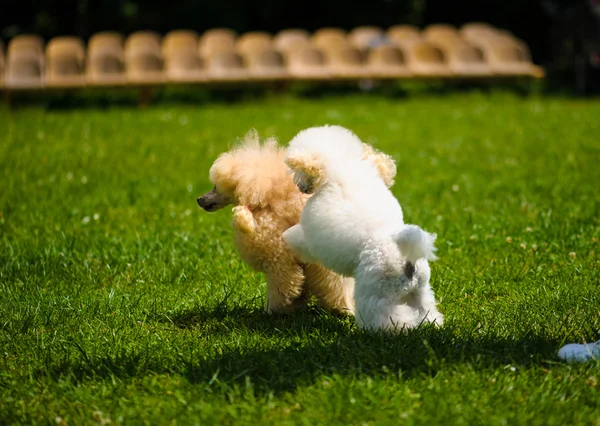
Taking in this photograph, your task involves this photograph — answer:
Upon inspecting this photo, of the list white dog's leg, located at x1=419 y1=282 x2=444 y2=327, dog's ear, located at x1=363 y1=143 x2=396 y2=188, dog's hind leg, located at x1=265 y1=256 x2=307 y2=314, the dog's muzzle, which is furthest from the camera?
dog's hind leg, located at x1=265 y1=256 x2=307 y2=314

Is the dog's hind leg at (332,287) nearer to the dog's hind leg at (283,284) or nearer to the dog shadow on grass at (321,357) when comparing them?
the dog's hind leg at (283,284)

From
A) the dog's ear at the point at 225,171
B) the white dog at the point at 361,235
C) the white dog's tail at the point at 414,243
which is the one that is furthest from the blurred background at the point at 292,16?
the white dog's tail at the point at 414,243

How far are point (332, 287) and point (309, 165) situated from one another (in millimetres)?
804

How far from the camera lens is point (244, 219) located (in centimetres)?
412

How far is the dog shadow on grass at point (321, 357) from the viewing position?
11.6ft

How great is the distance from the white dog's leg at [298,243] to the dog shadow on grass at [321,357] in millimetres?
375

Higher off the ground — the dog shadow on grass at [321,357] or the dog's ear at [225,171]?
the dog's ear at [225,171]

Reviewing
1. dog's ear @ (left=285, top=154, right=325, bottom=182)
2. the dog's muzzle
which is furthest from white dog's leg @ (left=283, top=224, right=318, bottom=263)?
dog's ear @ (left=285, top=154, right=325, bottom=182)

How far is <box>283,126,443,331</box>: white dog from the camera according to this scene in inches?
143

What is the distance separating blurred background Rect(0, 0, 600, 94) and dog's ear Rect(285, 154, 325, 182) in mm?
13008

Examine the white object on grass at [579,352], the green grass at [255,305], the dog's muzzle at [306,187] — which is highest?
the dog's muzzle at [306,187]

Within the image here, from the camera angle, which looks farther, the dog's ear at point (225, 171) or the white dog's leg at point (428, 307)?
the dog's ear at point (225, 171)

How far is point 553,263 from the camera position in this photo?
16.7 ft

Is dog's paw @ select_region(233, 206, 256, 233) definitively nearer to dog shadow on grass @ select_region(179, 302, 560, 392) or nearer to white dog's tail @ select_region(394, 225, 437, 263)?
dog shadow on grass @ select_region(179, 302, 560, 392)
